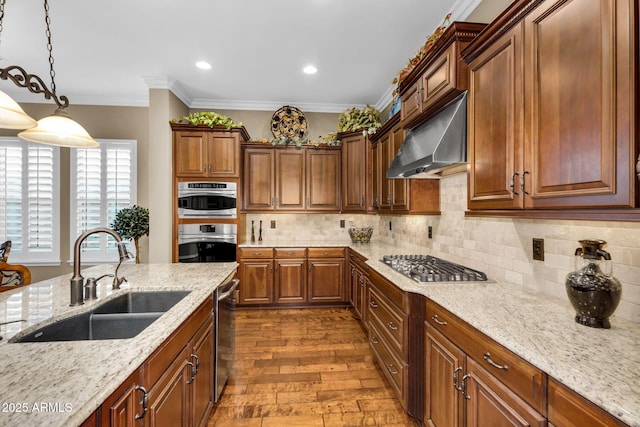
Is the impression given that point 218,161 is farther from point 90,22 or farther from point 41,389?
point 41,389

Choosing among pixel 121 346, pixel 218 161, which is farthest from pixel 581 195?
pixel 218 161

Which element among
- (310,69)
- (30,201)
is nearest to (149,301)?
(310,69)

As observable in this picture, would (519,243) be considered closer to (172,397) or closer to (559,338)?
(559,338)

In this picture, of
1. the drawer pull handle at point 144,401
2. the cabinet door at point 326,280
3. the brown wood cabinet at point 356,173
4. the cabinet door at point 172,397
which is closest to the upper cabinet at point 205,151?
the brown wood cabinet at point 356,173

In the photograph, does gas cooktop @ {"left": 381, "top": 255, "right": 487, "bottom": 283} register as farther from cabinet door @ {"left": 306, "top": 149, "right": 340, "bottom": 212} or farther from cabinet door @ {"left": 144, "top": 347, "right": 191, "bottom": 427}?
cabinet door @ {"left": 306, "top": 149, "right": 340, "bottom": 212}

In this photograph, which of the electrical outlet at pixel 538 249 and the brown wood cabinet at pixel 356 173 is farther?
the brown wood cabinet at pixel 356 173

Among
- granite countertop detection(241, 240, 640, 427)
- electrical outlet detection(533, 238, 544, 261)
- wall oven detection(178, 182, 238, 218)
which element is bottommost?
granite countertop detection(241, 240, 640, 427)

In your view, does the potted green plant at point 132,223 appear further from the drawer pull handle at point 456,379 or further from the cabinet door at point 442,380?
the drawer pull handle at point 456,379

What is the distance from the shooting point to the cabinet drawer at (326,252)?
4035 mm

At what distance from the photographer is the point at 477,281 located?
192 centimetres

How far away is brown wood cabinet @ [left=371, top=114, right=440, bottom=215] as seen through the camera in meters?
2.72

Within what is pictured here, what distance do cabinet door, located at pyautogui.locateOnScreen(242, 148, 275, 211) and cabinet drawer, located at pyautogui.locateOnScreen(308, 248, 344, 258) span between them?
0.90m

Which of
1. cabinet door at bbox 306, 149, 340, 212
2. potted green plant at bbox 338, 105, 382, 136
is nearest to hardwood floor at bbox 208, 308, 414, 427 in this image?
cabinet door at bbox 306, 149, 340, 212

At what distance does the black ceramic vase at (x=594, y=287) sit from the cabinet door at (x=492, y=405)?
46cm
